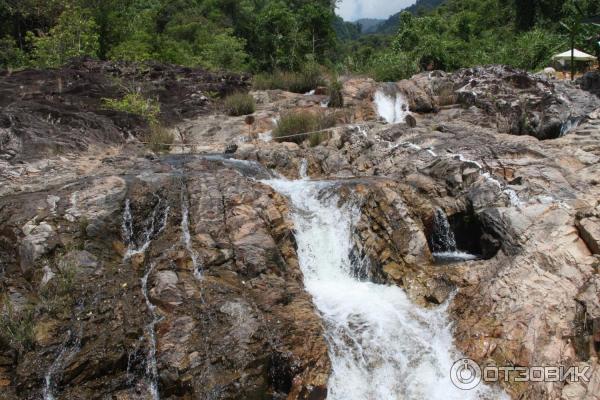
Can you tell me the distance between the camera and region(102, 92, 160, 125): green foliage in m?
11.0

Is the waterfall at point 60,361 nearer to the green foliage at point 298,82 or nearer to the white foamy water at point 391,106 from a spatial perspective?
the white foamy water at point 391,106

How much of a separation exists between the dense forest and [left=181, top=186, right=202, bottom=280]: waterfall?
10.1 meters

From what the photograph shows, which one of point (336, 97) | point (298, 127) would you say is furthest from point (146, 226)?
point (336, 97)

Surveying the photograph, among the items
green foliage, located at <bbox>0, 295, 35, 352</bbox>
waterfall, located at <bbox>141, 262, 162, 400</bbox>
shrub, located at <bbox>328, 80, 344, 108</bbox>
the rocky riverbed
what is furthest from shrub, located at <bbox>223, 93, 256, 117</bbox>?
green foliage, located at <bbox>0, 295, 35, 352</bbox>

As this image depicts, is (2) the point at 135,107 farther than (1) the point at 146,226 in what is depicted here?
Yes

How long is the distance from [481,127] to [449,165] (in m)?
3.28

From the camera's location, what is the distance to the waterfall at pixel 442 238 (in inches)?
282

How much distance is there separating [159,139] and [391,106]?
6.41 metres

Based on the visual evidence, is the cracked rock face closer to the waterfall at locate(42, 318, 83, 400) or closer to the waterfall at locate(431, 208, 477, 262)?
the waterfall at locate(42, 318, 83, 400)

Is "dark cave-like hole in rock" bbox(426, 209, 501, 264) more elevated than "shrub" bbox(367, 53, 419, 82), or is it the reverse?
"shrub" bbox(367, 53, 419, 82)

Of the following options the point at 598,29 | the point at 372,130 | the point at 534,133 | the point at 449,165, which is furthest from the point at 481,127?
the point at 598,29

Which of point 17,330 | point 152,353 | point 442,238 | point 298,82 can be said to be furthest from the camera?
point 298,82

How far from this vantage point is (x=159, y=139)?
986 centimetres
